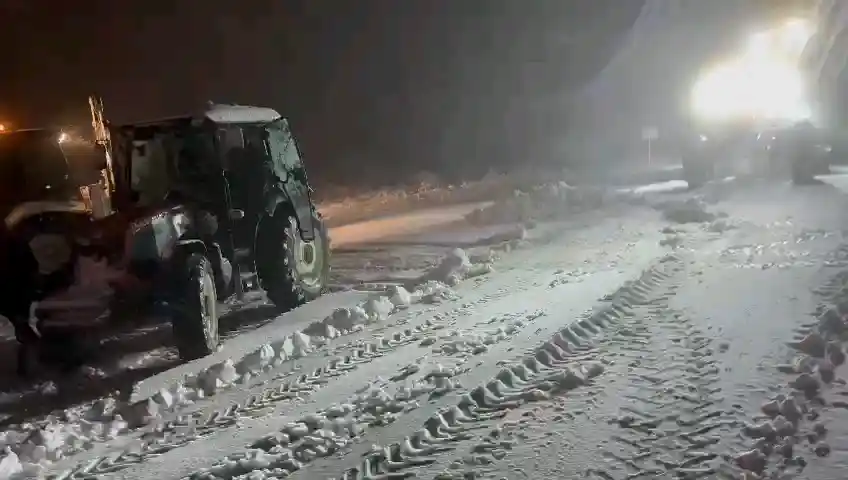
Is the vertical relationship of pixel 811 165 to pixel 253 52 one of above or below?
below

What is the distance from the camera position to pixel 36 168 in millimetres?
8070

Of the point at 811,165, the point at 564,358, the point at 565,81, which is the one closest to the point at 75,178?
the point at 564,358

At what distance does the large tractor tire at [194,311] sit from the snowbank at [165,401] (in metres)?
0.42

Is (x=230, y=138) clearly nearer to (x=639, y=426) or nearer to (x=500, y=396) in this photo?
(x=500, y=396)

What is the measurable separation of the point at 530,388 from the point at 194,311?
312 cm

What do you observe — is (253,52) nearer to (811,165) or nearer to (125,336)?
(811,165)

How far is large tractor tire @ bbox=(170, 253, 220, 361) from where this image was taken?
23.4ft

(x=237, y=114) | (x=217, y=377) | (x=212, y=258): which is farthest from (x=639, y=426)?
(x=237, y=114)

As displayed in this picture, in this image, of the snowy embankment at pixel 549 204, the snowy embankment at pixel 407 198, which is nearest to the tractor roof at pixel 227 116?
the snowy embankment at pixel 549 204

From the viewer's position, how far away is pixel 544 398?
5.69 m

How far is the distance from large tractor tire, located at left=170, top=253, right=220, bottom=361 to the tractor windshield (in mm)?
1543

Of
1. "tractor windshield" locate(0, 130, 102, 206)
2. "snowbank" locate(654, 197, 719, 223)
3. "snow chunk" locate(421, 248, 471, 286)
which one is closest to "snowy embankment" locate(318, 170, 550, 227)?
"snowbank" locate(654, 197, 719, 223)

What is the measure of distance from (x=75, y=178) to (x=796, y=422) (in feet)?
22.8

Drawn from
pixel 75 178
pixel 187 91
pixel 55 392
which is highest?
pixel 187 91
